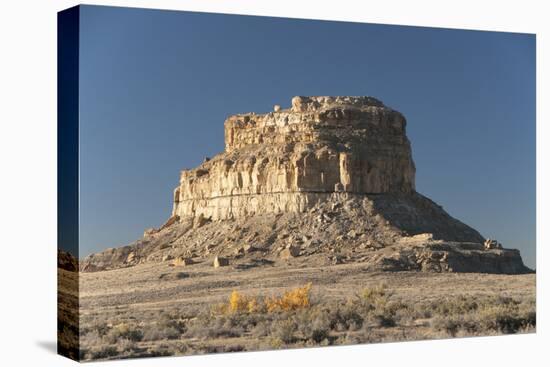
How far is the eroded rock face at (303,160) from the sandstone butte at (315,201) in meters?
0.05

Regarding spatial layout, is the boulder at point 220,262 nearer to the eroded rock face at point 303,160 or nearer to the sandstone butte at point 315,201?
the sandstone butte at point 315,201

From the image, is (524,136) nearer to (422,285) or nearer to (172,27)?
(422,285)

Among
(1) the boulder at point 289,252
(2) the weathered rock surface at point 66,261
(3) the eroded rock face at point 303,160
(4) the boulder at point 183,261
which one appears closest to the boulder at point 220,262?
(4) the boulder at point 183,261

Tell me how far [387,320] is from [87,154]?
9.41m

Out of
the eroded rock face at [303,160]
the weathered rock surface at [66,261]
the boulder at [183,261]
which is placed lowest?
the boulder at [183,261]

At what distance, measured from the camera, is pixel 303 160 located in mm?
47438

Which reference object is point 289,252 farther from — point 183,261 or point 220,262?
point 183,261

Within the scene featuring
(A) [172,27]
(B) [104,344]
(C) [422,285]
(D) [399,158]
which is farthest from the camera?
(D) [399,158]

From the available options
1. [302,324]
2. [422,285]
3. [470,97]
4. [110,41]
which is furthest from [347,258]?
[110,41]

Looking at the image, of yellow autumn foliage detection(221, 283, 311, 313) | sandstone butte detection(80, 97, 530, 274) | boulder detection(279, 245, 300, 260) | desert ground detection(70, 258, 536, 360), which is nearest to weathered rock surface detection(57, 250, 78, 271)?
desert ground detection(70, 258, 536, 360)

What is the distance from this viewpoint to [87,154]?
30.7 metres

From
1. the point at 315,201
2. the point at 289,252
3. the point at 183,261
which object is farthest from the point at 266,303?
the point at 315,201

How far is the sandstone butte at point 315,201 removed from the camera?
43.2m

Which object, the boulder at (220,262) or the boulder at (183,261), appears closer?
the boulder at (220,262)
